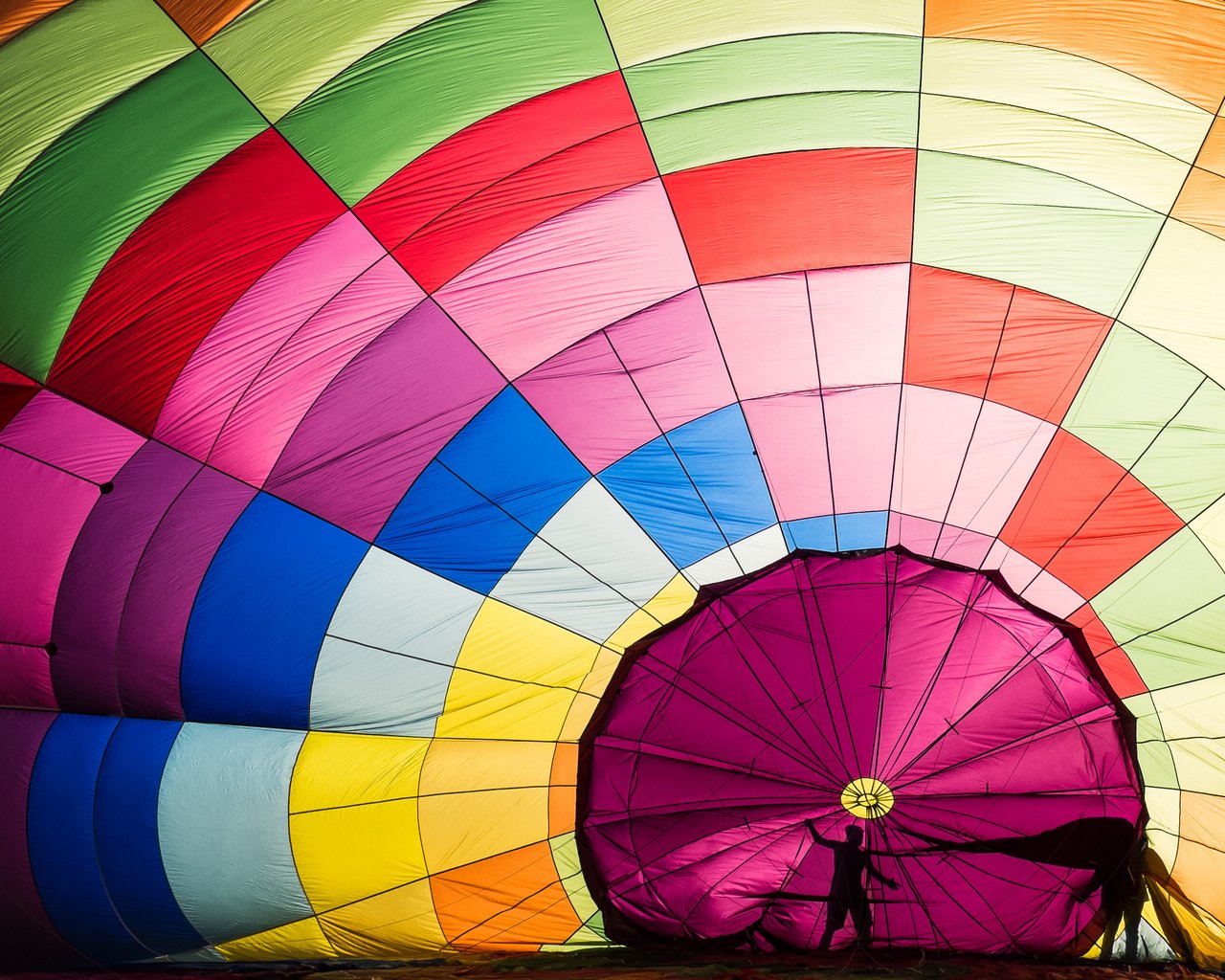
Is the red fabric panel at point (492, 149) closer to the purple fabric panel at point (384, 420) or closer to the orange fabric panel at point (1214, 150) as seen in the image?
the purple fabric panel at point (384, 420)

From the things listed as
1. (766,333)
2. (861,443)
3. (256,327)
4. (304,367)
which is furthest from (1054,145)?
(256,327)

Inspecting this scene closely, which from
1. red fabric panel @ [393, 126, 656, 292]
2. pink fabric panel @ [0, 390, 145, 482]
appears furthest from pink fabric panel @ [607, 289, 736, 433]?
pink fabric panel @ [0, 390, 145, 482]

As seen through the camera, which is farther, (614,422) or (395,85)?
(614,422)

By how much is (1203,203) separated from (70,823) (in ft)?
18.5

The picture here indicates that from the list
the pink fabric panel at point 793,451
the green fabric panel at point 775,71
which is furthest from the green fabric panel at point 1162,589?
the green fabric panel at point 775,71

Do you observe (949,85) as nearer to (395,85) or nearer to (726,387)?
(726,387)

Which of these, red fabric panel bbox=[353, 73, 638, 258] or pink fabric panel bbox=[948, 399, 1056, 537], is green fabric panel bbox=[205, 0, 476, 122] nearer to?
red fabric panel bbox=[353, 73, 638, 258]

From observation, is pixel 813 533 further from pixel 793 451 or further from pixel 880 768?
pixel 880 768

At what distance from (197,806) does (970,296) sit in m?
4.22

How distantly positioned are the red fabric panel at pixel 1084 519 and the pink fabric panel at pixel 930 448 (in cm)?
34

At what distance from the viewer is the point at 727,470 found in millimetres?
4832

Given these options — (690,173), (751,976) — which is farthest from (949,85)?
(751,976)

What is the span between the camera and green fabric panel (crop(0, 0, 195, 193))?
3.67 m

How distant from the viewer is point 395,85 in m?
3.90
